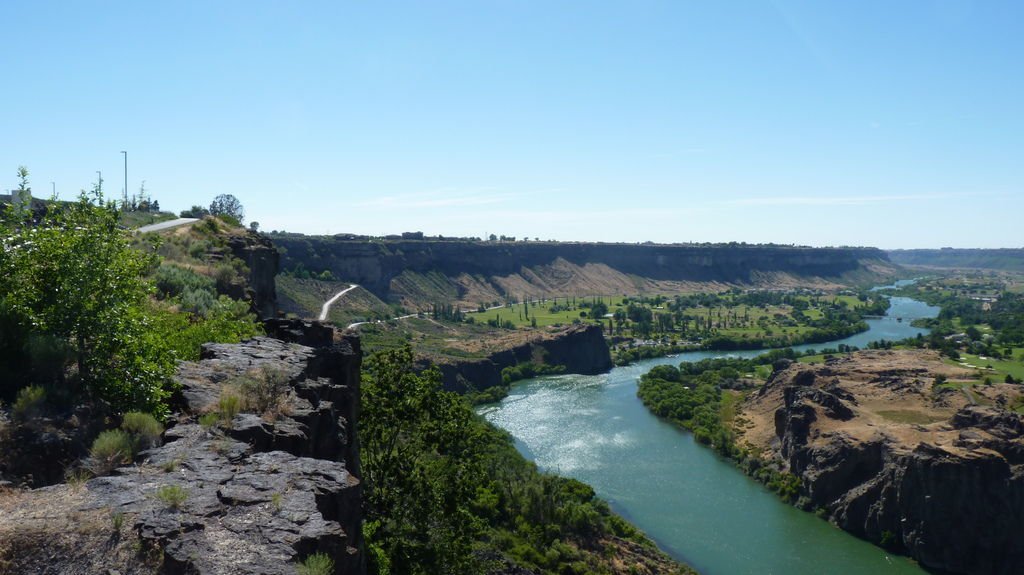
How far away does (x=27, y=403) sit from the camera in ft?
33.7

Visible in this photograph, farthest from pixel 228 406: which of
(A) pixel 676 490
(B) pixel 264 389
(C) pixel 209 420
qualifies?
(A) pixel 676 490

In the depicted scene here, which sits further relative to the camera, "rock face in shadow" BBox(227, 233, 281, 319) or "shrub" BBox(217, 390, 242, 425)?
"rock face in shadow" BBox(227, 233, 281, 319)

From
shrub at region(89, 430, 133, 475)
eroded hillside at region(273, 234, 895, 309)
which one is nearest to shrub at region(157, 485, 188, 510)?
shrub at region(89, 430, 133, 475)

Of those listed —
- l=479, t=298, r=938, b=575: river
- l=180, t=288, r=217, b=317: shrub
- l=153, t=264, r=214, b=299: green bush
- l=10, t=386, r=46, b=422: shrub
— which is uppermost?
l=153, t=264, r=214, b=299: green bush

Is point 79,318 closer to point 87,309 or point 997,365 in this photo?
point 87,309

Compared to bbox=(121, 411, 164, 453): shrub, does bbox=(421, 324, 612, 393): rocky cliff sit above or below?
below

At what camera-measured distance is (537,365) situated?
10038 cm

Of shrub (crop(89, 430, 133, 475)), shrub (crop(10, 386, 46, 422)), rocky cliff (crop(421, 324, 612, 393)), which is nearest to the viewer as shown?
shrub (crop(89, 430, 133, 475))

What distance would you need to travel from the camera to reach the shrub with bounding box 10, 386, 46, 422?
10.1 meters

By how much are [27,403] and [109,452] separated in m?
1.70

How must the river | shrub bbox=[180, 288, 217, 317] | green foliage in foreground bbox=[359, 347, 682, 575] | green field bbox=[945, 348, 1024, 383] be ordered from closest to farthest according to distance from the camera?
green foliage in foreground bbox=[359, 347, 682, 575] < shrub bbox=[180, 288, 217, 317] < the river < green field bbox=[945, 348, 1024, 383]

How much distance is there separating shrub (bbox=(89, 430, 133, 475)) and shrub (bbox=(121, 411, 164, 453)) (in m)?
0.32

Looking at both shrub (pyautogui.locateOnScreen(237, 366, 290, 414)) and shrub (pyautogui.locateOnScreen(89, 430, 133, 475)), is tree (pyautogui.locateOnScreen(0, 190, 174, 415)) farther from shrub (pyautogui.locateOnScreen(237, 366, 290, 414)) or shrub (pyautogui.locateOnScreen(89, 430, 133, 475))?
shrub (pyautogui.locateOnScreen(237, 366, 290, 414))

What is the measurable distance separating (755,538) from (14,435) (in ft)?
151
